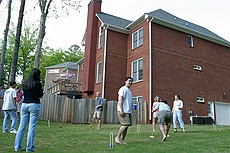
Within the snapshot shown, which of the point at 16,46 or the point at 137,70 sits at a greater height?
the point at 16,46

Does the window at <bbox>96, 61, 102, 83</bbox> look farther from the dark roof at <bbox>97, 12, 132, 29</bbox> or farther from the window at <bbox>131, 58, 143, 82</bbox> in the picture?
the dark roof at <bbox>97, 12, 132, 29</bbox>

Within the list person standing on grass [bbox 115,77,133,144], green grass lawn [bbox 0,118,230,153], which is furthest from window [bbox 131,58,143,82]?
person standing on grass [bbox 115,77,133,144]

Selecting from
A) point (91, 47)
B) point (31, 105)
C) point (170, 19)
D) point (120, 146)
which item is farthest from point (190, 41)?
point (31, 105)

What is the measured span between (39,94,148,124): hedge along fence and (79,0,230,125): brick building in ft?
6.26

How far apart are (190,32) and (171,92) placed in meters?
5.94

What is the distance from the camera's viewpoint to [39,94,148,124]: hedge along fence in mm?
16489

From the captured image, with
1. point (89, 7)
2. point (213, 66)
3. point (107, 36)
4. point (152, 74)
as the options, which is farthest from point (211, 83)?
point (89, 7)

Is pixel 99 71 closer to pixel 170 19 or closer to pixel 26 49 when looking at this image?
pixel 170 19

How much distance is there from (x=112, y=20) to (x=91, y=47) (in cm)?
331

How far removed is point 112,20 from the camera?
75.2 feet

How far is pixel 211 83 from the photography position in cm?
2175

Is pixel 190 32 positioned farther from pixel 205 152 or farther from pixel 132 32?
pixel 205 152

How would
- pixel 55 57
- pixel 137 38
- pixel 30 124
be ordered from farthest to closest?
pixel 55 57
pixel 137 38
pixel 30 124

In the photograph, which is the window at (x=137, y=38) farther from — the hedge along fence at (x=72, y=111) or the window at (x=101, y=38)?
the hedge along fence at (x=72, y=111)
